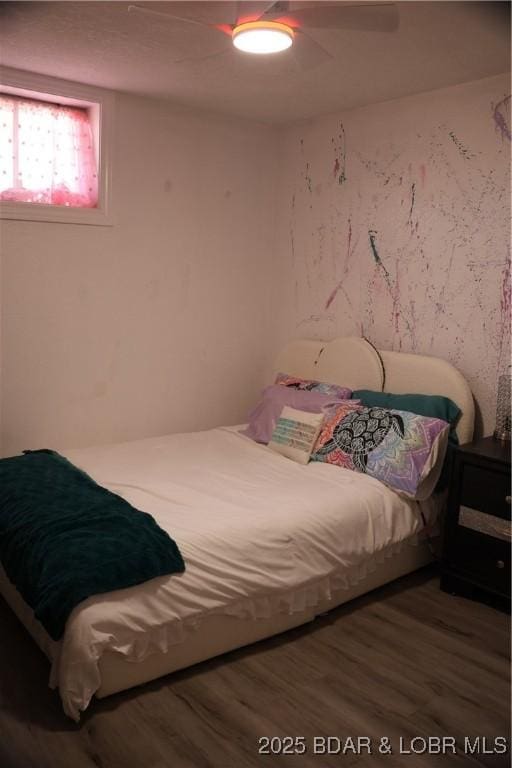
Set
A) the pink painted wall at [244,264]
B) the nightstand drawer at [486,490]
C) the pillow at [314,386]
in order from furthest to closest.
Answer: the pillow at [314,386], the pink painted wall at [244,264], the nightstand drawer at [486,490]

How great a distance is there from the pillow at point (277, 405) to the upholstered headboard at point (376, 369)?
251 mm

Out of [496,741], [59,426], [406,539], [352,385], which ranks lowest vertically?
[496,741]

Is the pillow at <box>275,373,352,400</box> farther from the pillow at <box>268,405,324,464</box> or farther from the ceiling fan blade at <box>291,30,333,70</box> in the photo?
the ceiling fan blade at <box>291,30,333,70</box>

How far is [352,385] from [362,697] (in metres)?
1.84

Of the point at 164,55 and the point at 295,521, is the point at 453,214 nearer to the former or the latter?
the point at 164,55

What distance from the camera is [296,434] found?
339 centimetres

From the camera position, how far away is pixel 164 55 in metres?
2.86

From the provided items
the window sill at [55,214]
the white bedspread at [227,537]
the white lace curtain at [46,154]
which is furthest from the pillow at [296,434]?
the white lace curtain at [46,154]

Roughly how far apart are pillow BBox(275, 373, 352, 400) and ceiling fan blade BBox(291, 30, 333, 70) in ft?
5.57

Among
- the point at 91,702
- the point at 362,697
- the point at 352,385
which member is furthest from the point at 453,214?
the point at 91,702

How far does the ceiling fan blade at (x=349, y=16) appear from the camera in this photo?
2.01 metres

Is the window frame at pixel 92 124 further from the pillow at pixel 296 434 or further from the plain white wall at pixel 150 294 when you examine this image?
the pillow at pixel 296 434

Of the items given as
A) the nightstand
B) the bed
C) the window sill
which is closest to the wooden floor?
the bed

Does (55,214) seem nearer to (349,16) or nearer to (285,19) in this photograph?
(285,19)
